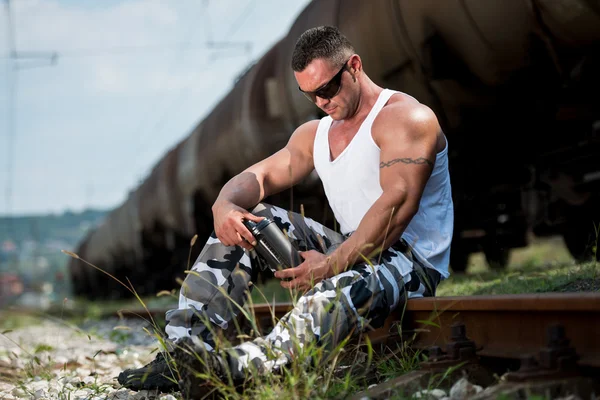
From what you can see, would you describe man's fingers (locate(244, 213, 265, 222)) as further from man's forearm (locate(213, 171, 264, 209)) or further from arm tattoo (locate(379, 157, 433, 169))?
arm tattoo (locate(379, 157, 433, 169))

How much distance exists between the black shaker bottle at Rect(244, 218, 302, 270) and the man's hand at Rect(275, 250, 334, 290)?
8 centimetres

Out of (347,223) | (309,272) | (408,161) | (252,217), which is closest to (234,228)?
(252,217)

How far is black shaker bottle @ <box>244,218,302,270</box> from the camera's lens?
3.07 meters

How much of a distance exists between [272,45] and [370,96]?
20.3 feet

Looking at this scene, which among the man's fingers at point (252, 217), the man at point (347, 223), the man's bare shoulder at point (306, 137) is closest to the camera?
the man at point (347, 223)

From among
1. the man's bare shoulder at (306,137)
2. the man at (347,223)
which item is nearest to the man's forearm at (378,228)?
the man at (347,223)

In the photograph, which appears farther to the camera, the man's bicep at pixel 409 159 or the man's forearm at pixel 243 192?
the man's forearm at pixel 243 192

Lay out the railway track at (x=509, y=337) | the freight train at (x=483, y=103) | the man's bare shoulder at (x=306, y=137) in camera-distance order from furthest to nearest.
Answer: the freight train at (x=483, y=103), the man's bare shoulder at (x=306, y=137), the railway track at (x=509, y=337)

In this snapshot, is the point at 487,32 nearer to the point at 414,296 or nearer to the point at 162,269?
the point at 414,296

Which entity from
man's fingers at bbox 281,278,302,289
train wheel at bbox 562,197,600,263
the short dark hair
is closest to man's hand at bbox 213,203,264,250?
man's fingers at bbox 281,278,302,289

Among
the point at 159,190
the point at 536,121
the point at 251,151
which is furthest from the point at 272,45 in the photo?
the point at 159,190

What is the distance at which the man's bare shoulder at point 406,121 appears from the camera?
9.70ft

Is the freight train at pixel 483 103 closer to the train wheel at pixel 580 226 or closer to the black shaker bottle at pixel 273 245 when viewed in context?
the train wheel at pixel 580 226

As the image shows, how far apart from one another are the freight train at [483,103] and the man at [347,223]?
0.83ft
